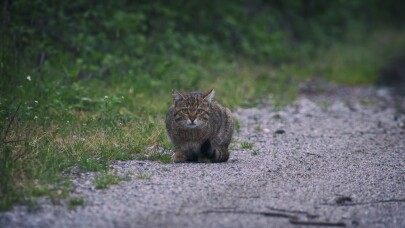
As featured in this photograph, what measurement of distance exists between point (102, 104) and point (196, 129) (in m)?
2.77

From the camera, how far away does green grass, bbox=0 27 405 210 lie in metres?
7.78

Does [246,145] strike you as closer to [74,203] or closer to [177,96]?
[177,96]

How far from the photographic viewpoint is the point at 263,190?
7.61 metres

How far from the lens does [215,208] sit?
6.86 meters

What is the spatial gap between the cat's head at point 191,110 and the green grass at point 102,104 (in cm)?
51

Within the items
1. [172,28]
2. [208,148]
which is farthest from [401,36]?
[208,148]

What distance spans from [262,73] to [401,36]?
1345 centimetres

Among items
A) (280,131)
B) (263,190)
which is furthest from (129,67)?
(263,190)

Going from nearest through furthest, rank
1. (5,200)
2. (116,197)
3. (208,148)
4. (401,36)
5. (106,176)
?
(5,200) < (116,197) < (106,176) < (208,148) < (401,36)

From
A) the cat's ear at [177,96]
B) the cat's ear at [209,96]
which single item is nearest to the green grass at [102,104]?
the cat's ear at [177,96]

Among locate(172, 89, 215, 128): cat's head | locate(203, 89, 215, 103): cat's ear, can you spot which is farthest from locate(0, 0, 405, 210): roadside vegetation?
locate(203, 89, 215, 103): cat's ear

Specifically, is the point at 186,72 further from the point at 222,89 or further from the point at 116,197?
the point at 116,197

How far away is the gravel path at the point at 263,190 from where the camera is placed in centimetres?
655

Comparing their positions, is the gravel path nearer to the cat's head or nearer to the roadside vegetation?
the roadside vegetation
